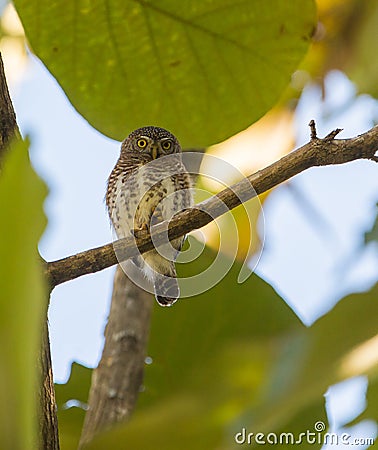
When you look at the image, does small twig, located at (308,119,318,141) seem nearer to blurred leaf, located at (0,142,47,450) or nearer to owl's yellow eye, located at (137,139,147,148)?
blurred leaf, located at (0,142,47,450)

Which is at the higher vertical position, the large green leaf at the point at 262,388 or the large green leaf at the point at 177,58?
the large green leaf at the point at 177,58

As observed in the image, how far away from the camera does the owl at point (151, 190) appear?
68.8 inches

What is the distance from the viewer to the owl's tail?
1722mm


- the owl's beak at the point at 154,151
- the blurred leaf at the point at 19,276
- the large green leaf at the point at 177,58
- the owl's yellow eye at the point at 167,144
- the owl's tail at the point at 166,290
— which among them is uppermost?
the owl's beak at the point at 154,151

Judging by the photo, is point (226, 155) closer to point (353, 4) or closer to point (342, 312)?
point (353, 4)

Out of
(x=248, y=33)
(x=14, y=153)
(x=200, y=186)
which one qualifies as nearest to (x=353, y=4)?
(x=200, y=186)

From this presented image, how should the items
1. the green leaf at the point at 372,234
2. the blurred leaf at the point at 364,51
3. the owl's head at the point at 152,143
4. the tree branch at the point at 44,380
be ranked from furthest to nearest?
1. the owl's head at the point at 152,143
2. the blurred leaf at the point at 364,51
3. the green leaf at the point at 372,234
4. the tree branch at the point at 44,380

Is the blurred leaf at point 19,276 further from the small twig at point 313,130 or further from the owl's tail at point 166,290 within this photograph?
the owl's tail at point 166,290

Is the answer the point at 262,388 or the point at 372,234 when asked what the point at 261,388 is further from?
the point at 372,234

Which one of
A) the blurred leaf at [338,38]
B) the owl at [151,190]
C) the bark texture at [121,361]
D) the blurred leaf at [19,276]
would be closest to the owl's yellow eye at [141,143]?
the owl at [151,190]

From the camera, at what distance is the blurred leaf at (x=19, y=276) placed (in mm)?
264

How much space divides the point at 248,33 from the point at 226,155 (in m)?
0.83

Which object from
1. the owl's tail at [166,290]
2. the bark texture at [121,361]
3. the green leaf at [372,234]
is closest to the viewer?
the green leaf at [372,234]

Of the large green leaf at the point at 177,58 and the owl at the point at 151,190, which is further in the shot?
the owl at the point at 151,190
